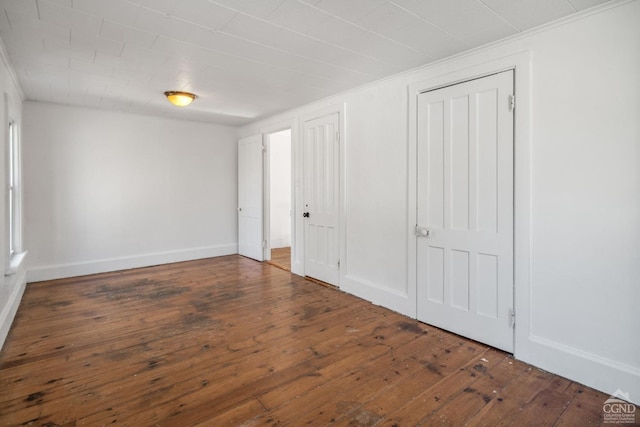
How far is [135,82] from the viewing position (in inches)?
145

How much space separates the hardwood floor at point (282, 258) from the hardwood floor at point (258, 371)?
5.82 feet

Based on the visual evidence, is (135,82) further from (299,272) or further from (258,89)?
(299,272)

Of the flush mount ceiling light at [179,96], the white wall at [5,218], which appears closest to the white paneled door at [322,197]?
the flush mount ceiling light at [179,96]

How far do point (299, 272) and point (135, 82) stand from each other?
3.21 meters

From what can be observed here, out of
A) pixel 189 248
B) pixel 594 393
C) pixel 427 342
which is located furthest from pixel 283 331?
pixel 189 248

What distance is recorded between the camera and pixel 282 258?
20.4ft

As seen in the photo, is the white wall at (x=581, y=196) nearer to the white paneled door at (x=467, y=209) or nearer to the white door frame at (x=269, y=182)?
the white paneled door at (x=467, y=209)

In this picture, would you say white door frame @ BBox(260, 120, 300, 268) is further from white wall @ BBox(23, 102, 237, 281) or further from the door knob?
the door knob

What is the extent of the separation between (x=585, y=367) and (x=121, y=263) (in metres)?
5.85

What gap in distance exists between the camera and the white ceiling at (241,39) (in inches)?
84.2

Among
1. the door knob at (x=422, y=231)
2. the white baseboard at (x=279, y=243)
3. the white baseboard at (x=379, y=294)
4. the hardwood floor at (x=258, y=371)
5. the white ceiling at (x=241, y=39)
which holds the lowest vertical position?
the hardwood floor at (x=258, y=371)

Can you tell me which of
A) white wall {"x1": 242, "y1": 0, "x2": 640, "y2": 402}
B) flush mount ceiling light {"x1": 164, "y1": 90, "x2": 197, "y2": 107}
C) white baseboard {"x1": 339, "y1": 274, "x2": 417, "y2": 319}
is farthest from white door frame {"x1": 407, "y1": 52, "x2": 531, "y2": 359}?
flush mount ceiling light {"x1": 164, "y1": 90, "x2": 197, "y2": 107}

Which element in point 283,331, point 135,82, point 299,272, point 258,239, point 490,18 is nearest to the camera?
point 490,18

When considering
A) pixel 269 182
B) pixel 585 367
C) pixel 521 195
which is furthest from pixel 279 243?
pixel 585 367
